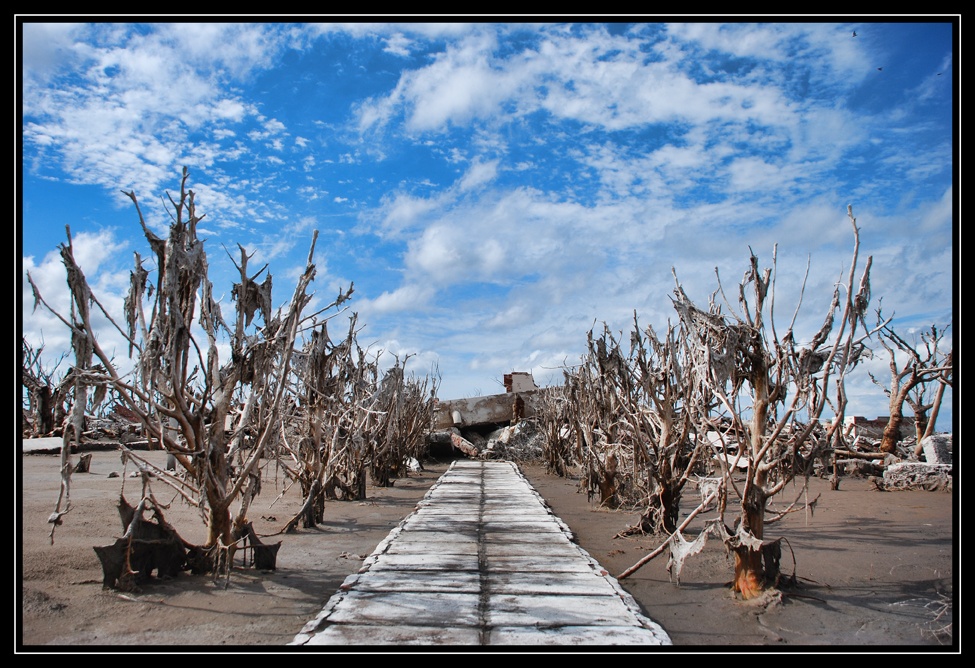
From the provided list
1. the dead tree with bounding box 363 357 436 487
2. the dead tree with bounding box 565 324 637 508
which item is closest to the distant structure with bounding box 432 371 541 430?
the dead tree with bounding box 363 357 436 487

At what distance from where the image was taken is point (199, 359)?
566 cm

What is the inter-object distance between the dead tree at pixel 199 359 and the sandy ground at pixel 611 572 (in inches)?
26.1

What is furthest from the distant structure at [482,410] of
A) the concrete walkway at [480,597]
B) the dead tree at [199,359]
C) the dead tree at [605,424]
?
the dead tree at [199,359]

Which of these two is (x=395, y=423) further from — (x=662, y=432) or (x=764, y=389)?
(x=764, y=389)

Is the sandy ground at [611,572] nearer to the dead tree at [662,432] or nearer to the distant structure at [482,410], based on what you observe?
the dead tree at [662,432]

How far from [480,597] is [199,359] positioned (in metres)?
2.95

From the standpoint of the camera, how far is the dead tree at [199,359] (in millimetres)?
5109

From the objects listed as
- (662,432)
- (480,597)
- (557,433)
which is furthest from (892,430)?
(480,597)
